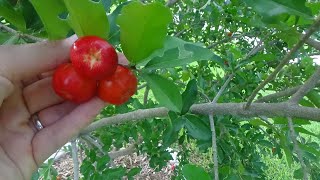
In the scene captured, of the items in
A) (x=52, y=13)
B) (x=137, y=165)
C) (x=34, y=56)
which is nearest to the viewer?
(x=52, y=13)

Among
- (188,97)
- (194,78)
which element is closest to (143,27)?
(188,97)

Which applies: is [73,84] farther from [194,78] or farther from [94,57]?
→ [194,78]

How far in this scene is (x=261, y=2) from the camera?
789mm

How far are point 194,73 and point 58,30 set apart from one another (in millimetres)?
1633

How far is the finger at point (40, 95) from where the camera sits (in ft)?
4.42

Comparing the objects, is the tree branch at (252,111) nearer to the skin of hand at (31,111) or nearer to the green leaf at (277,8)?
the skin of hand at (31,111)

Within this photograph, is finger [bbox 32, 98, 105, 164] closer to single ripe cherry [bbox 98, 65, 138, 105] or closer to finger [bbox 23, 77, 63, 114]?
finger [bbox 23, 77, 63, 114]

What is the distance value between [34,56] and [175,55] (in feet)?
1.48

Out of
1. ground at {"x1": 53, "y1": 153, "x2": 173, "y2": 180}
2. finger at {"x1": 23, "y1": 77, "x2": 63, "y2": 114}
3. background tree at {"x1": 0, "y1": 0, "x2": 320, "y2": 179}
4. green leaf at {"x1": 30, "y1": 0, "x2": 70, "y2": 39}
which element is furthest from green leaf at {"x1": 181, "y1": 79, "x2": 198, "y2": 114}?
ground at {"x1": 53, "y1": 153, "x2": 173, "y2": 180}

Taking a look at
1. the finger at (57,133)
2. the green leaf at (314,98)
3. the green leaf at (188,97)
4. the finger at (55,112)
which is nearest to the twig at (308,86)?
the green leaf at (314,98)

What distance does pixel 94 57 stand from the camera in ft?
3.06

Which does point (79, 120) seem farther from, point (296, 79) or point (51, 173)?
point (296, 79)

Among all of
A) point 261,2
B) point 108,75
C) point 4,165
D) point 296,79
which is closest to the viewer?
point 261,2

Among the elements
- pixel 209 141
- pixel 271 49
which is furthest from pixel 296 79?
pixel 209 141
